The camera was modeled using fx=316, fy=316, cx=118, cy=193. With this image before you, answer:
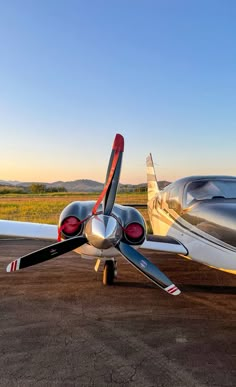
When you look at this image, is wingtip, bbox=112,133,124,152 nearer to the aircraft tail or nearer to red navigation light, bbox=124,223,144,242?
red navigation light, bbox=124,223,144,242

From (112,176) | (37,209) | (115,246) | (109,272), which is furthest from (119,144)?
(37,209)

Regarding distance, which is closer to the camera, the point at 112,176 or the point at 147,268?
the point at 147,268

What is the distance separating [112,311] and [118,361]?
1665 mm

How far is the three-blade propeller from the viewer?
510cm

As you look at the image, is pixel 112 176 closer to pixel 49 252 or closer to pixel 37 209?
pixel 49 252

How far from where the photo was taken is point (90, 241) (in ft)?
17.5

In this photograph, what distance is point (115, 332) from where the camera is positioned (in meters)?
4.73

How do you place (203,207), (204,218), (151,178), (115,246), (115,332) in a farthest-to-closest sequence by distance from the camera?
(151,178), (203,207), (204,218), (115,246), (115,332)

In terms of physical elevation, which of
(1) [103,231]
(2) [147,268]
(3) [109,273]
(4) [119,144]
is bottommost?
(3) [109,273]

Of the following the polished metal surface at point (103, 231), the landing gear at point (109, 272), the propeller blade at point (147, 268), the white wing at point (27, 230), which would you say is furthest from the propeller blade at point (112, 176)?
the landing gear at point (109, 272)

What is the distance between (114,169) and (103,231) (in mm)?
1328

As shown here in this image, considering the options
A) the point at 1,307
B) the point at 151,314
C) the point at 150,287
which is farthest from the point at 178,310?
the point at 1,307

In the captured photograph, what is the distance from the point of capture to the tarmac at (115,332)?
360cm

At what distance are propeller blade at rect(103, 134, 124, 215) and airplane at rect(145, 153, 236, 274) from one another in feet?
6.03
